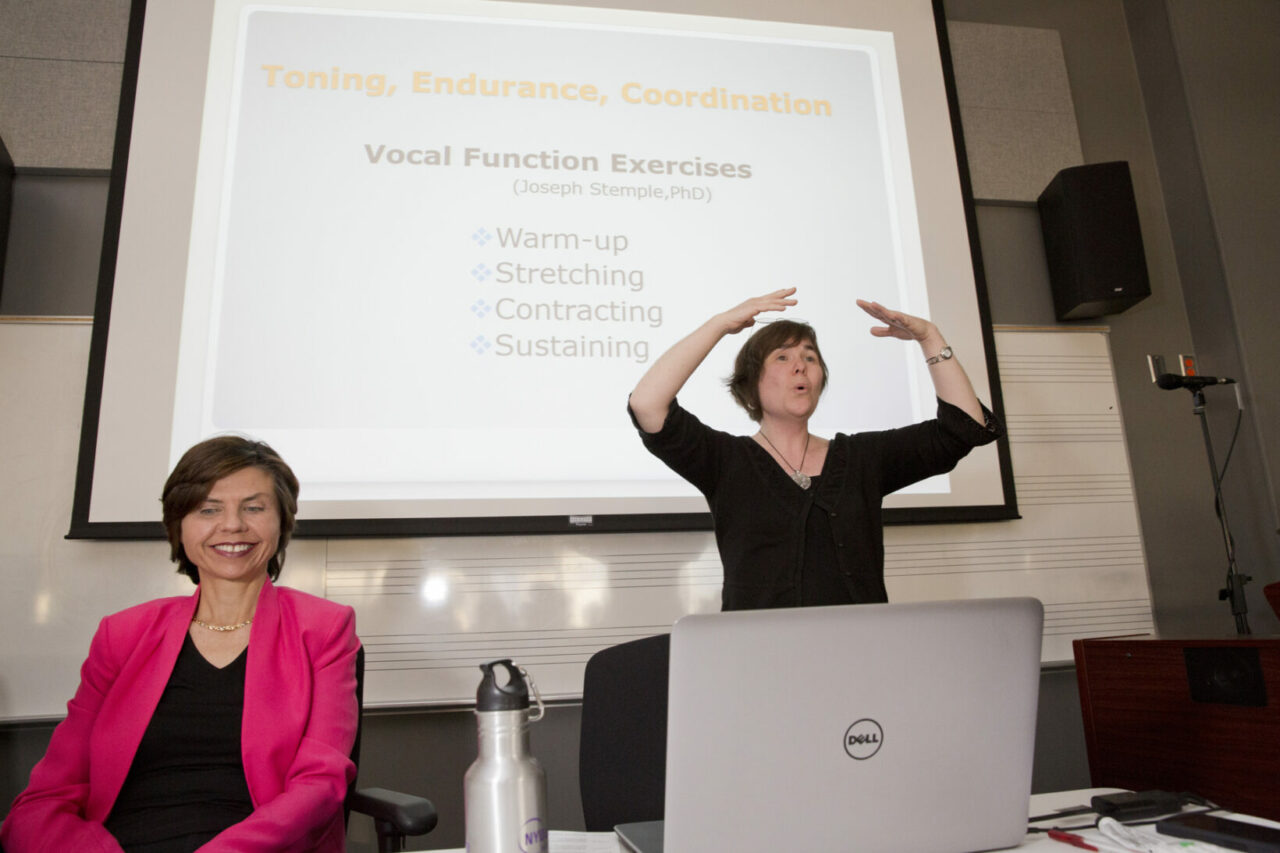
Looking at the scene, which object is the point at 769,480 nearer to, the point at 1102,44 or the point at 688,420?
the point at 688,420

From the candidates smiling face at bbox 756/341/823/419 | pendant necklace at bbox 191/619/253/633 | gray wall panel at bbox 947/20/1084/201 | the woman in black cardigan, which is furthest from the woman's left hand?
gray wall panel at bbox 947/20/1084/201

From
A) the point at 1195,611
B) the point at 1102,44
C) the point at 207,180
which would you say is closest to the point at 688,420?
the point at 207,180

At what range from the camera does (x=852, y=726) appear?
0.81 meters

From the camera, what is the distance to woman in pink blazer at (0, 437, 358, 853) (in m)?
1.29

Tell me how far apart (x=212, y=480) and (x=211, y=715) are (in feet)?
1.30

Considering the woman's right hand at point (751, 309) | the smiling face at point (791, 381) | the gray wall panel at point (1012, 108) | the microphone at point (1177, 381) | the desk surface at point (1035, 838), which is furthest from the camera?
the gray wall panel at point (1012, 108)

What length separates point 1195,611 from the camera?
269cm

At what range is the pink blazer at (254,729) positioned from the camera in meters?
1.26

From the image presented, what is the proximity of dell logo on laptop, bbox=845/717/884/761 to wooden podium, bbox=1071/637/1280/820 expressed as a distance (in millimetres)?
950

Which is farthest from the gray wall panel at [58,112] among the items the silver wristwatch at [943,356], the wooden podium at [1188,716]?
the wooden podium at [1188,716]

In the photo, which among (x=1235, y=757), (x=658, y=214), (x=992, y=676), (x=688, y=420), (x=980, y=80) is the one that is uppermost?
(x=980, y=80)

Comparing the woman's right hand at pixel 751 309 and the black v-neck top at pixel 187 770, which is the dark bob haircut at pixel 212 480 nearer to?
the black v-neck top at pixel 187 770

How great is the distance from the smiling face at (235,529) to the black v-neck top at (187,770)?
0.56 feet

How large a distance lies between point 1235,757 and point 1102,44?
273cm
